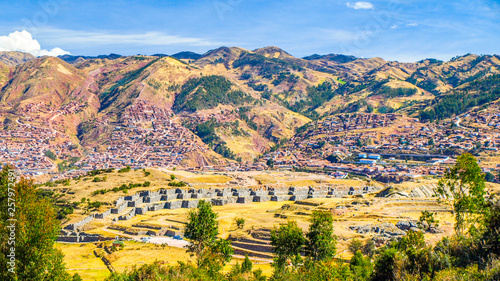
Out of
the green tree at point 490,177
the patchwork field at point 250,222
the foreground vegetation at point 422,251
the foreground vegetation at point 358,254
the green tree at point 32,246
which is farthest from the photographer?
the green tree at point 490,177

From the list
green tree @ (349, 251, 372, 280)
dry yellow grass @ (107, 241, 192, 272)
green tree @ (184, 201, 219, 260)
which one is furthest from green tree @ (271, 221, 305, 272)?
dry yellow grass @ (107, 241, 192, 272)

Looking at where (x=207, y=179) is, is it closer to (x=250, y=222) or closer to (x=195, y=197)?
(x=195, y=197)

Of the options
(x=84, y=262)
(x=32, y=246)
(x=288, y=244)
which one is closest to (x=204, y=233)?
(x=288, y=244)

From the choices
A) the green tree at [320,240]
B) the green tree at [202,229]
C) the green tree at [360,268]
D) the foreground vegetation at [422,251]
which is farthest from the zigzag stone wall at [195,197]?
the green tree at [360,268]

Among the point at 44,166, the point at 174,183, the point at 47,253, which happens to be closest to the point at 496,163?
the point at 174,183

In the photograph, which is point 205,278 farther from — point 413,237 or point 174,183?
point 174,183

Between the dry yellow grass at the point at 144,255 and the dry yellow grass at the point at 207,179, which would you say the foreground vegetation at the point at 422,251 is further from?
the dry yellow grass at the point at 207,179

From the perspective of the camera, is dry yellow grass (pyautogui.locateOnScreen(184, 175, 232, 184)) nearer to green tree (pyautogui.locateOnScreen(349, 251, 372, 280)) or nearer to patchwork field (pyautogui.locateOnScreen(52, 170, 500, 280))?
patchwork field (pyautogui.locateOnScreen(52, 170, 500, 280))

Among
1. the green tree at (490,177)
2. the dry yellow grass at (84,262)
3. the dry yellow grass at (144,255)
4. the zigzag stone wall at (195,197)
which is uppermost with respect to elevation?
the green tree at (490,177)
